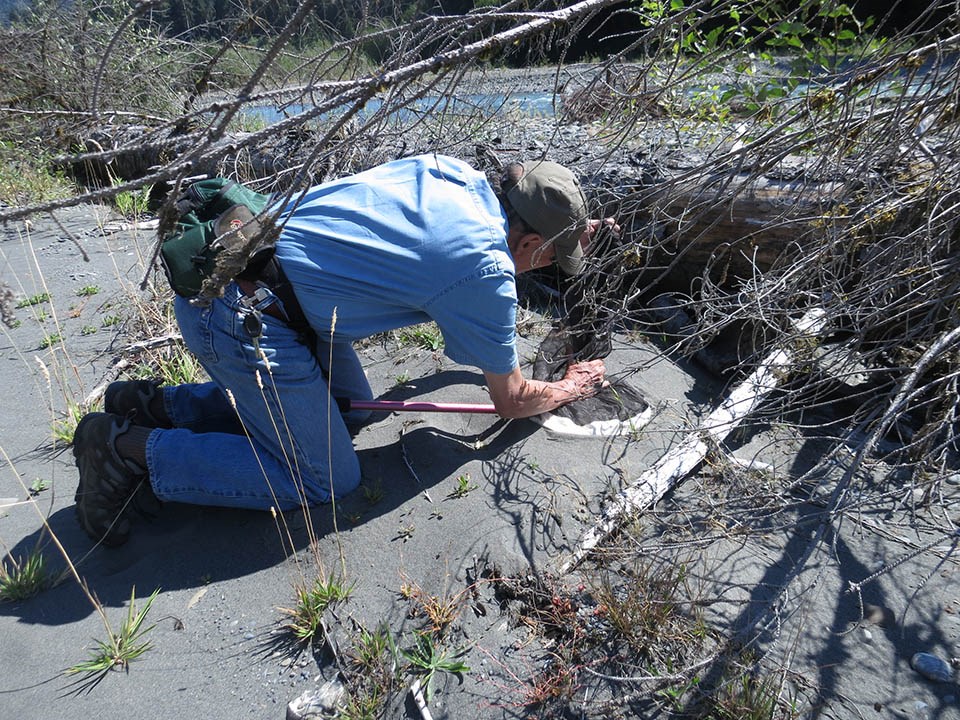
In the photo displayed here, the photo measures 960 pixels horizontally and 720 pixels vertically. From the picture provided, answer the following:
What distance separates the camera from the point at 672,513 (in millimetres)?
2691

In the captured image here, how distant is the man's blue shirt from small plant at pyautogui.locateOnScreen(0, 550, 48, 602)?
1.28 meters


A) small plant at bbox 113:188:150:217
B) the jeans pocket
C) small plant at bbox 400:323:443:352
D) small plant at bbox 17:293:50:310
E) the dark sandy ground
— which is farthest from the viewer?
small plant at bbox 113:188:150:217

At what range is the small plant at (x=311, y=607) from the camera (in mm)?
2146

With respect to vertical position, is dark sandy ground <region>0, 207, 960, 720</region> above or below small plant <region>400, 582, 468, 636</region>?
below

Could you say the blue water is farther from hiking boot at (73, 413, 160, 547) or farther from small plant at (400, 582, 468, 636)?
small plant at (400, 582, 468, 636)

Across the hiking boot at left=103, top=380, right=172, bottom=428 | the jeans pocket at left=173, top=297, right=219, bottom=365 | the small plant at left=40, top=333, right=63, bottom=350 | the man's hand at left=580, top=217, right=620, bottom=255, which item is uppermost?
the man's hand at left=580, top=217, right=620, bottom=255

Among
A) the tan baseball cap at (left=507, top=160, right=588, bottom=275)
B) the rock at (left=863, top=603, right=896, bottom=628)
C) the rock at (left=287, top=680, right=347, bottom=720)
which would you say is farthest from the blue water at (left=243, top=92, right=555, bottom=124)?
the rock at (left=863, top=603, right=896, bottom=628)

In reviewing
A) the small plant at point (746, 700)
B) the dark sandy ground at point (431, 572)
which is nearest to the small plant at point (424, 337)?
the dark sandy ground at point (431, 572)

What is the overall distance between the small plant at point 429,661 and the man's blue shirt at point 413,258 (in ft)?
3.22

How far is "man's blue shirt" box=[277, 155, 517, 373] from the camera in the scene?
2320mm

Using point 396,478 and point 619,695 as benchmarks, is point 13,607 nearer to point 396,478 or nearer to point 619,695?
point 396,478

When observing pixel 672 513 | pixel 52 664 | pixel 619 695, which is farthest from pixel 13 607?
pixel 672 513

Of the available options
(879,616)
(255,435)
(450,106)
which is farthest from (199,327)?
(879,616)

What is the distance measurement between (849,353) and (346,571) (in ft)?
6.27
